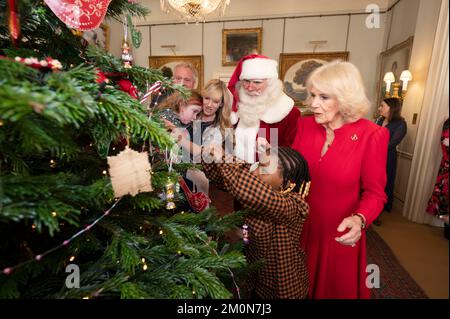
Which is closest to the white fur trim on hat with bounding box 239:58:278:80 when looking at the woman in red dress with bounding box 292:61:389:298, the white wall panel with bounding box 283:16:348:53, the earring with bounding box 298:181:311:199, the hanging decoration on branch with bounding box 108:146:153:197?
the woman in red dress with bounding box 292:61:389:298

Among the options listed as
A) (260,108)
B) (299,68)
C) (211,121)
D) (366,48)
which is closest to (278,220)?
(260,108)

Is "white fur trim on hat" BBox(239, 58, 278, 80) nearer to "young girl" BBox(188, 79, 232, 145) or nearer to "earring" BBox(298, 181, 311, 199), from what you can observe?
"young girl" BBox(188, 79, 232, 145)

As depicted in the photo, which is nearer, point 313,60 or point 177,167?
point 177,167

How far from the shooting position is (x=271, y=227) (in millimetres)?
1046

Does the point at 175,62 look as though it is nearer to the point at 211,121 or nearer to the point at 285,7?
the point at 285,7

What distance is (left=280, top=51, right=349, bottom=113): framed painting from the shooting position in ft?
17.7

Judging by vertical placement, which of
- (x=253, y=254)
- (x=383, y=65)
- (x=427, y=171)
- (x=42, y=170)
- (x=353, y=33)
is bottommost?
(x=253, y=254)

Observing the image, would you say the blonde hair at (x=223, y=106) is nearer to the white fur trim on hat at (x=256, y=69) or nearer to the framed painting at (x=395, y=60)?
the white fur trim on hat at (x=256, y=69)

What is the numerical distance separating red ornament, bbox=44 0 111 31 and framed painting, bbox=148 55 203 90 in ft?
18.0

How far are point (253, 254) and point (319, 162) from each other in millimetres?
543
